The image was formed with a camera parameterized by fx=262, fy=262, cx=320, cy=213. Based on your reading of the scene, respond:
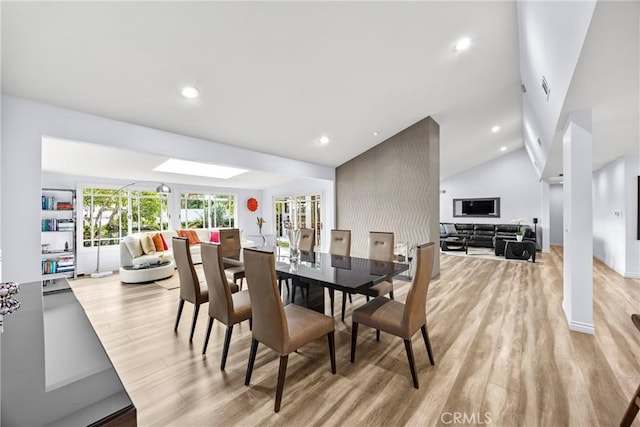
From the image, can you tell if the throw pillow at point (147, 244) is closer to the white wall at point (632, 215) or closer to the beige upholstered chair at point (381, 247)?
the beige upholstered chair at point (381, 247)

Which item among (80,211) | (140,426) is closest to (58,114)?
(140,426)

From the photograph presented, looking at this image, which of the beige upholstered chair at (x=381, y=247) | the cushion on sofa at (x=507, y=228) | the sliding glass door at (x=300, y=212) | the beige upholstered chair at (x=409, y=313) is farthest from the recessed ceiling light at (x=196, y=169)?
the cushion on sofa at (x=507, y=228)

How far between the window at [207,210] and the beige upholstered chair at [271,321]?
6237 millimetres

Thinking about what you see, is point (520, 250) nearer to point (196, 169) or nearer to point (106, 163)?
point (196, 169)

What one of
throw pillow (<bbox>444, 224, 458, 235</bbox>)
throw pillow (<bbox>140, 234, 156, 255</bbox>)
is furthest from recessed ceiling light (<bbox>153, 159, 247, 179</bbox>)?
throw pillow (<bbox>444, 224, 458, 235</bbox>)

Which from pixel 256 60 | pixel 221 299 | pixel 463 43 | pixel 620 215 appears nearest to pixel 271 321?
pixel 221 299

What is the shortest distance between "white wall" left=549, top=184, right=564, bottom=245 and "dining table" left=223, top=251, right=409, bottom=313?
997cm

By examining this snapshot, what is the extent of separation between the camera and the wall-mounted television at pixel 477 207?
910 centimetres

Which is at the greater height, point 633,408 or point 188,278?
point 188,278

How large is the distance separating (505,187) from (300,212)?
7107 millimetres

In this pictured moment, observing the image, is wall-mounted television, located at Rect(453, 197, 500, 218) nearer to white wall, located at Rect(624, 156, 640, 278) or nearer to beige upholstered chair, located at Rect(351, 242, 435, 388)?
white wall, located at Rect(624, 156, 640, 278)

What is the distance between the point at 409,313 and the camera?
1954 millimetres

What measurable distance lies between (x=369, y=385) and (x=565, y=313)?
9.39 feet

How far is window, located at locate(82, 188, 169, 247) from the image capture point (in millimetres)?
5664
